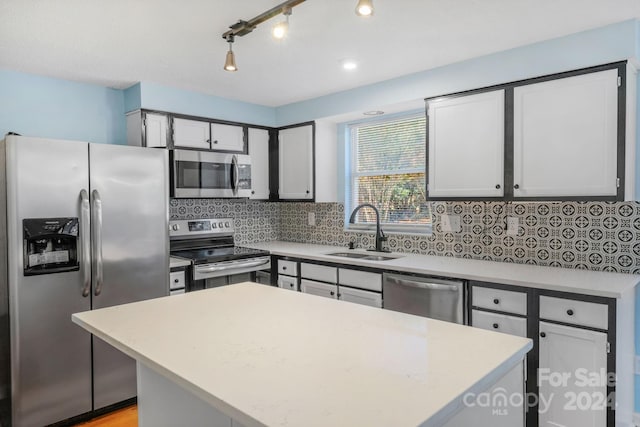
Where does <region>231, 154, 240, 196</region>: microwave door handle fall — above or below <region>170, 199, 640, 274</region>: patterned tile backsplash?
above

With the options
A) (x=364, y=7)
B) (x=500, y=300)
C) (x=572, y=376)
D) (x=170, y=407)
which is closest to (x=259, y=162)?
(x=500, y=300)

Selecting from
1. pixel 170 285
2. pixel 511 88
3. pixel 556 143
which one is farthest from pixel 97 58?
pixel 556 143

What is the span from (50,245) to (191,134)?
5.09 ft

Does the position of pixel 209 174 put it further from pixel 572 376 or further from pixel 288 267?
pixel 572 376

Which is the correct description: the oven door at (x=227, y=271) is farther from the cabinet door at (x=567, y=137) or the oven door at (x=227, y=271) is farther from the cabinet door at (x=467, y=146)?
the cabinet door at (x=567, y=137)

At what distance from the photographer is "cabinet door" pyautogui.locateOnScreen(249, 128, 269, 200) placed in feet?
13.6

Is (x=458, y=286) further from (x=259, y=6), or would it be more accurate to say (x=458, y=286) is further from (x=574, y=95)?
(x=259, y=6)

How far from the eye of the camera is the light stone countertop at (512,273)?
216cm

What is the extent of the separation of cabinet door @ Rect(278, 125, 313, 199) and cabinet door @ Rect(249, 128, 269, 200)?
14cm

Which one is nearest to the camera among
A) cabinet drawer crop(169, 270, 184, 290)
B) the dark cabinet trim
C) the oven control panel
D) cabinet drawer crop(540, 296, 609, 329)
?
cabinet drawer crop(540, 296, 609, 329)

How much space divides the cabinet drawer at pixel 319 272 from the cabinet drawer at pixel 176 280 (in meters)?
0.96

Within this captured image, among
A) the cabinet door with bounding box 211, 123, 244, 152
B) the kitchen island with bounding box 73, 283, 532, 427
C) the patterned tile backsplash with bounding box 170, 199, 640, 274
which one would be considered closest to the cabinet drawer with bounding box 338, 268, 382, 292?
the patterned tile backsplash with bounding box 170, 199, 640, 274

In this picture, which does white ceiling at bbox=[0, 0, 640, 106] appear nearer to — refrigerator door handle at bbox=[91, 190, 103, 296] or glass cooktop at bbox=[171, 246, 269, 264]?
refrigerator door handle at bbox=[91, 190, 103, 296]

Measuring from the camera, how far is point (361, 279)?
311cm
